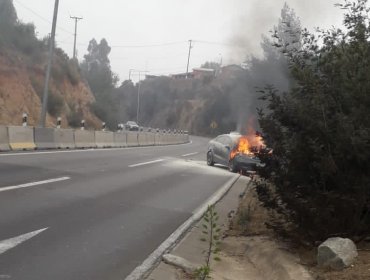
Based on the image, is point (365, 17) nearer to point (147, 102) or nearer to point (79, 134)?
point (79, 134)

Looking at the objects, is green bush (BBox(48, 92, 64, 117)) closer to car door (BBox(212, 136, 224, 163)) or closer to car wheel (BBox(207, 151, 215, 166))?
car wheel (BBox(207, 151, 215, 166))

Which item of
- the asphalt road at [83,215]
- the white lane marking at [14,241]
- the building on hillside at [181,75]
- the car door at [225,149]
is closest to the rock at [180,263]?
the asphalt road at [83,215]

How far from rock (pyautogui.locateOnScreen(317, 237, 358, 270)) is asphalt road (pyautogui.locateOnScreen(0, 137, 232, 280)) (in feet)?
6.98

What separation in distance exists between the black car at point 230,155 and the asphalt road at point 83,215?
118 inches

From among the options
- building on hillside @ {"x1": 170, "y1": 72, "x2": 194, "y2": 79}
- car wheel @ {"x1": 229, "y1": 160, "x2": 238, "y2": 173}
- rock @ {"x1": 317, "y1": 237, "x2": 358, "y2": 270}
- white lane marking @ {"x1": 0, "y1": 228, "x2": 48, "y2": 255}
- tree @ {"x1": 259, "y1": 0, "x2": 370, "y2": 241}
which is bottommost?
car wheel @ {"x1": 229, "y1": 160, "x2": 238, "y2": 173}

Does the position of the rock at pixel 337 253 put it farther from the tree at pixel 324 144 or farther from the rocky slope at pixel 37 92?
the rocky slope at pixel 37 92

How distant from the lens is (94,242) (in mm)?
7035

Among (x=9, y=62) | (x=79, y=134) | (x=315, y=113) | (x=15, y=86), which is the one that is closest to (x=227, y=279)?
(x=315, y=113)

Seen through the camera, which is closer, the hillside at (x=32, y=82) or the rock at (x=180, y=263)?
the rock at (x=180, y=263)

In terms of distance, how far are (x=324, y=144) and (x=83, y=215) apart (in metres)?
3.91

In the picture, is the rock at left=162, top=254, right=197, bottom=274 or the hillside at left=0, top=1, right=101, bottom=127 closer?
the rock at left=162, top=254, right=197, bottom=274

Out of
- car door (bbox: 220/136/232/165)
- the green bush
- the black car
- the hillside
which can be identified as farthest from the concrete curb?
the green bush

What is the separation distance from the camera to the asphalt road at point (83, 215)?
5988mm

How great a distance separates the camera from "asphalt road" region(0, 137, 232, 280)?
5.99 metres
